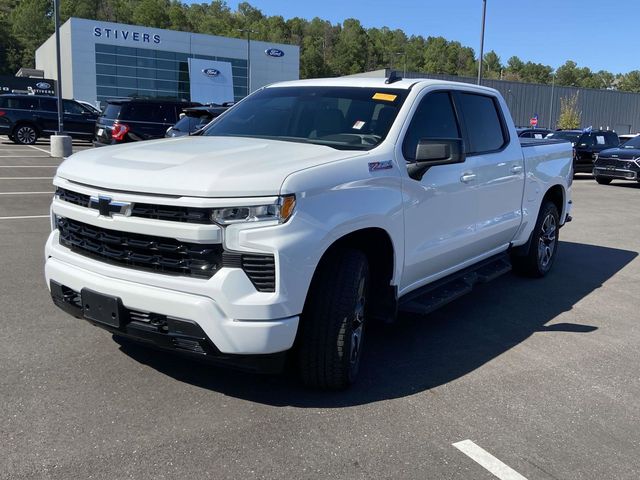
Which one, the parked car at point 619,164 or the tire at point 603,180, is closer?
the parked car at point 619,164

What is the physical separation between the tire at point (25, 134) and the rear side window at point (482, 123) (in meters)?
23.2

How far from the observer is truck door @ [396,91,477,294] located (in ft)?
13.8

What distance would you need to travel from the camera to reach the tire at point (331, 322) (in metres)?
3.50

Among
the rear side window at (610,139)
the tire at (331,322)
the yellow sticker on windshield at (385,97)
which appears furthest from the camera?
the rear side window at (610,139)

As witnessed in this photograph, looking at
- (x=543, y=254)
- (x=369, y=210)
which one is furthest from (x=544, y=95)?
(x=369, y=210)

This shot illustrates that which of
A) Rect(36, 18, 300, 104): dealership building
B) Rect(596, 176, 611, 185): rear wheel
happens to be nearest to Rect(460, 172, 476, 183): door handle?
Rect(596, 176, 611, 185): rear wheel

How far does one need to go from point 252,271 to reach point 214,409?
36.1 inches

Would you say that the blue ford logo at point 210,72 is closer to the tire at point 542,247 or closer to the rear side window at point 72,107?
the rear side window at point 72,107

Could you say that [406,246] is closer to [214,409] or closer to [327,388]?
[327,388]

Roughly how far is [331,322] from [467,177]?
201 cm

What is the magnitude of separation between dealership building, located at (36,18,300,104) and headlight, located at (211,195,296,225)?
57687 mm

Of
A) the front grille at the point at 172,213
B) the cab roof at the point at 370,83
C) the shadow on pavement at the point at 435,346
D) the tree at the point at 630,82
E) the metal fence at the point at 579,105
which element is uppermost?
the tree at the point at 630,82

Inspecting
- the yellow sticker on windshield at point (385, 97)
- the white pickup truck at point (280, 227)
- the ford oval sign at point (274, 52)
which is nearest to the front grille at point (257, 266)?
the white pickup truck at point (280, 227)

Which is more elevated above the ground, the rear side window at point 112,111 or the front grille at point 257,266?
the rear side window at point 112,111
